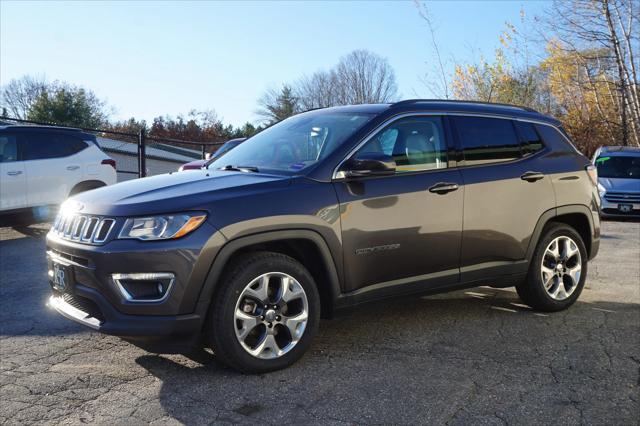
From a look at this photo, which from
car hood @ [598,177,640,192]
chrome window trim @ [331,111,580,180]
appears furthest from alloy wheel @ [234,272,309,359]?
car hood @ [598,177,640,192]

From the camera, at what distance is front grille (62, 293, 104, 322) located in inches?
140

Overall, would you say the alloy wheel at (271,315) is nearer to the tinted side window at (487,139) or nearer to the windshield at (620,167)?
the tinted side window at (487,139)

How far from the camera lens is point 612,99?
82.6 ft

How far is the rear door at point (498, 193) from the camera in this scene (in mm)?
4672

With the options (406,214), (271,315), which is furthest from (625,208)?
(271,315)

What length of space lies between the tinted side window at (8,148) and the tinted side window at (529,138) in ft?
24.8

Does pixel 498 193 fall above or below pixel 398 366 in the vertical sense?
above

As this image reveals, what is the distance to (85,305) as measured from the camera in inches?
144

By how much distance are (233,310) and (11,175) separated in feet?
23.0

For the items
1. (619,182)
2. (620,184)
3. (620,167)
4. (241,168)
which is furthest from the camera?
(620,167)

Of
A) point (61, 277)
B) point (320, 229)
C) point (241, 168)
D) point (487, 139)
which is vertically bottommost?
point (61, 277)

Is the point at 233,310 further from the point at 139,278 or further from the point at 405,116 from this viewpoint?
the point at 405,116

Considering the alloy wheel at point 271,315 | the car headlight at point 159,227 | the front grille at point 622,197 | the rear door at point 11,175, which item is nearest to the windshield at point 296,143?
the alloy wheel at point 271,315

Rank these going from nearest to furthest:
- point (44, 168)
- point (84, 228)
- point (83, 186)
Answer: point (84, 228) < point (44, 168) < point (83, 186)
